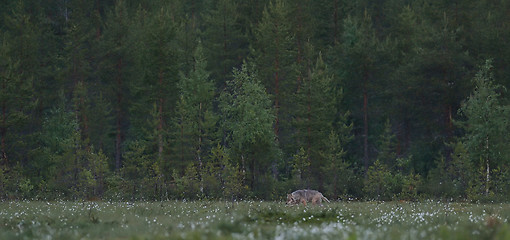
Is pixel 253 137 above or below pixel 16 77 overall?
below

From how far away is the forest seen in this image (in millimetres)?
38625

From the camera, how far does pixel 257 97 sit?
42844mm

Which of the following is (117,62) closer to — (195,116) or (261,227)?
(195,116)

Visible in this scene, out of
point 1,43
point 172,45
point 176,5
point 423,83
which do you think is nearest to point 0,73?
point 1,43

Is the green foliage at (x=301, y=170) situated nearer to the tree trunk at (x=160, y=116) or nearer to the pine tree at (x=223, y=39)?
the tree trunk at (x=160, y=116)

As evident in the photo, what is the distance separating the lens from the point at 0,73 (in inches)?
1756

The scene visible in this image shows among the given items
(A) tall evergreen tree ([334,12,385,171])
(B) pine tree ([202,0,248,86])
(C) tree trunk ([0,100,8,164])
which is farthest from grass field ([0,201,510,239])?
(B) pine tree ([202,0,248,86])

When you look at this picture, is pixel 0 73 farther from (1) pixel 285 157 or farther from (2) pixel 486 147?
(2) pixel 486 147

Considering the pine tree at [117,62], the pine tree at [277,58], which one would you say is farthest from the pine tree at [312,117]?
the pine tree at [117,62]

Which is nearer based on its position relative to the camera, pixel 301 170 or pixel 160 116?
pixel 301 170

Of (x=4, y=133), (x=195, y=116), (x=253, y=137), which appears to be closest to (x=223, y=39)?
(x=195, y=116)

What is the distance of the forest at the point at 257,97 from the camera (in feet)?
127

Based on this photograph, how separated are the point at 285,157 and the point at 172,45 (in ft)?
50.9

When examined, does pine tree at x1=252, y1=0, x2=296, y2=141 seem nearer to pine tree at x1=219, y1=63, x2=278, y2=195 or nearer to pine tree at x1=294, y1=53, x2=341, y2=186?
pine tree at x1=294, y1=53, x2=341, y2=186
